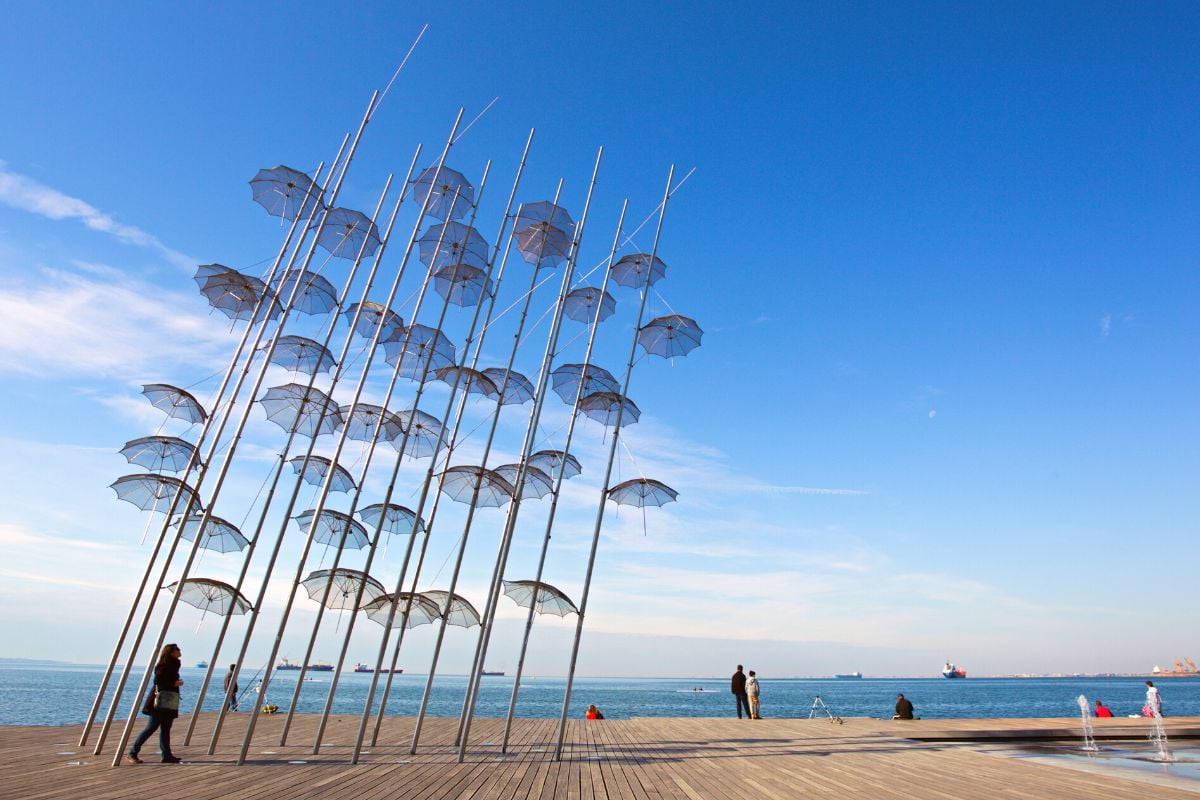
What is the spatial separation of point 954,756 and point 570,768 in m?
8.86

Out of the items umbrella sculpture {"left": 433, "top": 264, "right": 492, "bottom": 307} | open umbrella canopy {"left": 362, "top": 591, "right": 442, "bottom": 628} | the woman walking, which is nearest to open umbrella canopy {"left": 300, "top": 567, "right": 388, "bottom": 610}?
open umbrella canopy {"left": 362, "top": 591, "right": 442, "bottom": 628}

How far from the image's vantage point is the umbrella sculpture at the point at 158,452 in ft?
53.8

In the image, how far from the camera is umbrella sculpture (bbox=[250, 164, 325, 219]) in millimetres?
18375

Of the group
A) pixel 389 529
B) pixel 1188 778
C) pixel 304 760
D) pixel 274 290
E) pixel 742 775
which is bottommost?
pixel 304 760

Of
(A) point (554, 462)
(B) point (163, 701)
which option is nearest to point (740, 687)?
(A) point (554, 462)

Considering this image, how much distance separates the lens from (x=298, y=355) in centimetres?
2038

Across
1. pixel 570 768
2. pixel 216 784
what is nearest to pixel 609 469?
pixel 570 768

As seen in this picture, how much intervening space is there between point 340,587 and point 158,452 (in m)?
5.68

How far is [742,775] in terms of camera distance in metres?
12.6

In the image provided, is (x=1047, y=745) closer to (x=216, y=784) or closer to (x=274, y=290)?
(x=216, y=784)

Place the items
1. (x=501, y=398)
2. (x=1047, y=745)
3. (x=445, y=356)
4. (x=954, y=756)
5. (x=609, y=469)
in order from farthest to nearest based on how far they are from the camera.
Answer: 1. (x=445, y=356)
2. (x=1047, y=745)
3. (x=501, y=398)
4. (x=609, y=469)
5. (x=954, y=756)

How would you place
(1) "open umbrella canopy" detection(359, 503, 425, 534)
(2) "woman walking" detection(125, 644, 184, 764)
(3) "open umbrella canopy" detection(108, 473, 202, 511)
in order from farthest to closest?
(1) "open umbrella canopy" detection(359, 503, 425, 534) → (3) "open umbrella canopy" detection(108, 473, 202, 511) → (2) "woman walking" detection(125, 644, 184, 764)

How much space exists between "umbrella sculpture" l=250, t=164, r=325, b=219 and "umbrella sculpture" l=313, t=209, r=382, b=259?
85 centimetres

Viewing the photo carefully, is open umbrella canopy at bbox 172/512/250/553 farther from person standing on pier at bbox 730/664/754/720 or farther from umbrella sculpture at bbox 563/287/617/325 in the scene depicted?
person standing on pier at bbox 730/664/754/720
